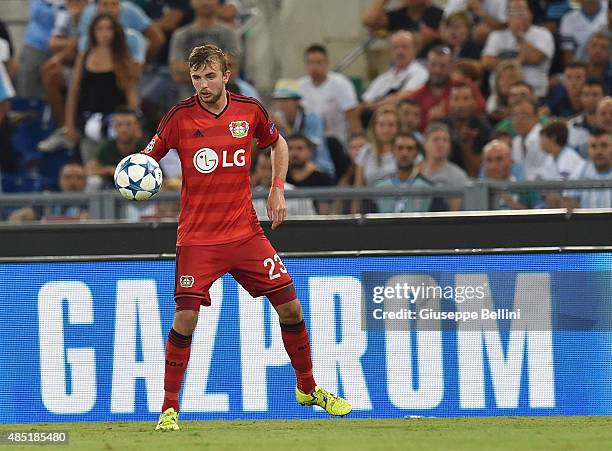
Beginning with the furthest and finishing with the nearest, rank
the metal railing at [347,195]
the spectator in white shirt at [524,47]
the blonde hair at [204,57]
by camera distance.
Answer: the spectator in white shirt at [524,47] → the metal railing at [347,195] → the blonde hair at [204,57]

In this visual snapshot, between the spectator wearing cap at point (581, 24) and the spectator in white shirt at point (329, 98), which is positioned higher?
the spectator wearing cap at point (581, 24)

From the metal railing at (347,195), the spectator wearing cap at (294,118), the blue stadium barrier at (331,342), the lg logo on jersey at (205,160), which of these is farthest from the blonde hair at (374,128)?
the lg logo on jersey at (205,160)

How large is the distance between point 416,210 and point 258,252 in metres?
1.94

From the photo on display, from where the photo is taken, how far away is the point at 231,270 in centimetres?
785

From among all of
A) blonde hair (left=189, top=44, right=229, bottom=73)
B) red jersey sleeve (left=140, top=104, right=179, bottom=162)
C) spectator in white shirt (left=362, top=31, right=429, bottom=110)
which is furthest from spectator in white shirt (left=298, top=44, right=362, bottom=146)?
blonde hair (left=189, top=44, right=229, bottom=73)

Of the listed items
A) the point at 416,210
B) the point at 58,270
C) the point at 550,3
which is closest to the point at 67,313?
the point at 58,270

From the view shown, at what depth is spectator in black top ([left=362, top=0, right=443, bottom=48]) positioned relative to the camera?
46.3 feet

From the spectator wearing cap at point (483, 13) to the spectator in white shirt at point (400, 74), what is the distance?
0.66m

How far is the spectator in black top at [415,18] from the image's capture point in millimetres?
14109

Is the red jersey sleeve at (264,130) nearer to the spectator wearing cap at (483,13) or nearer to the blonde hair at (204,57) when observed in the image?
the blonde hair at (204,57)

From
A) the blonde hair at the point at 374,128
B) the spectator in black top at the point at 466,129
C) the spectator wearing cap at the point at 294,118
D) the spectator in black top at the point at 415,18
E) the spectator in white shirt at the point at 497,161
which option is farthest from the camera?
the spectator in black top at the point at 415,18

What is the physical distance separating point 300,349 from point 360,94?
7326mm

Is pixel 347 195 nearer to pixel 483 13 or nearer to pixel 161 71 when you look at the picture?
pixel 483 13
